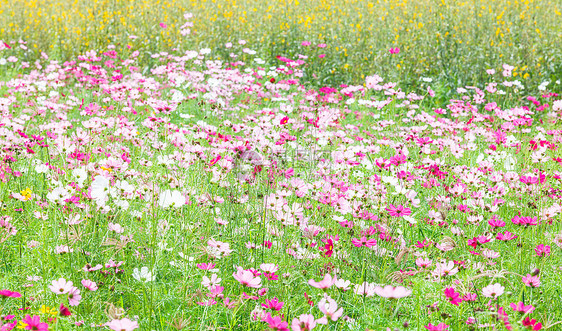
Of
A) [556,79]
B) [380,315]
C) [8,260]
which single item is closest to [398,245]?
[380,315]

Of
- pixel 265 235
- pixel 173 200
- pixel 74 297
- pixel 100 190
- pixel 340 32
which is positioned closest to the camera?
pixel 74 297

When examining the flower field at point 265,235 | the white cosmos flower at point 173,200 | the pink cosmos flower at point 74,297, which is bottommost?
the flower field at point 265,235

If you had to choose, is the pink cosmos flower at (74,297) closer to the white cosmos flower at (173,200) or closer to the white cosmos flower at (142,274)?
the white cosmos flower at (142,274)

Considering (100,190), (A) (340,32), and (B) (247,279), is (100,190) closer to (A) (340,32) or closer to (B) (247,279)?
(B) (247,279)

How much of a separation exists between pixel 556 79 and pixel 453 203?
13.9 feet

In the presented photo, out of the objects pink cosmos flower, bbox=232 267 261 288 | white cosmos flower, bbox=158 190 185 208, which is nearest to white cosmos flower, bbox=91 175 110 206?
white cosmos flower, bbox=158 190 185 208

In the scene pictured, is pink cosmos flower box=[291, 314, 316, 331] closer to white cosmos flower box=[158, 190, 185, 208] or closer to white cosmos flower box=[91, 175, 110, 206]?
white cosmos flower box=[158, 190, 185, 208]

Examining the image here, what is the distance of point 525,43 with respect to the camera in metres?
6.36

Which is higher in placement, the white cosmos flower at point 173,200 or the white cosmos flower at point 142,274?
the white cosmos flower at point 173,200

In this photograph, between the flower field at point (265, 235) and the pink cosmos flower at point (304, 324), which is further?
the flower field at point (265, 235)

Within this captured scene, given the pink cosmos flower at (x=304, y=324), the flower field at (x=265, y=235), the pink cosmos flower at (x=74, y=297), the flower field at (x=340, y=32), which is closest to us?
the pink cosmos flower at (x=304, y=324)

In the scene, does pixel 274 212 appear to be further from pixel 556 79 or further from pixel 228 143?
pixel 556 79

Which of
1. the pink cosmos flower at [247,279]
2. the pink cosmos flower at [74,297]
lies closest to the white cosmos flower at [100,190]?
the pink cosmos flower at [74,297]

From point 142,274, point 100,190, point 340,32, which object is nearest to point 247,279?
point 142,274
